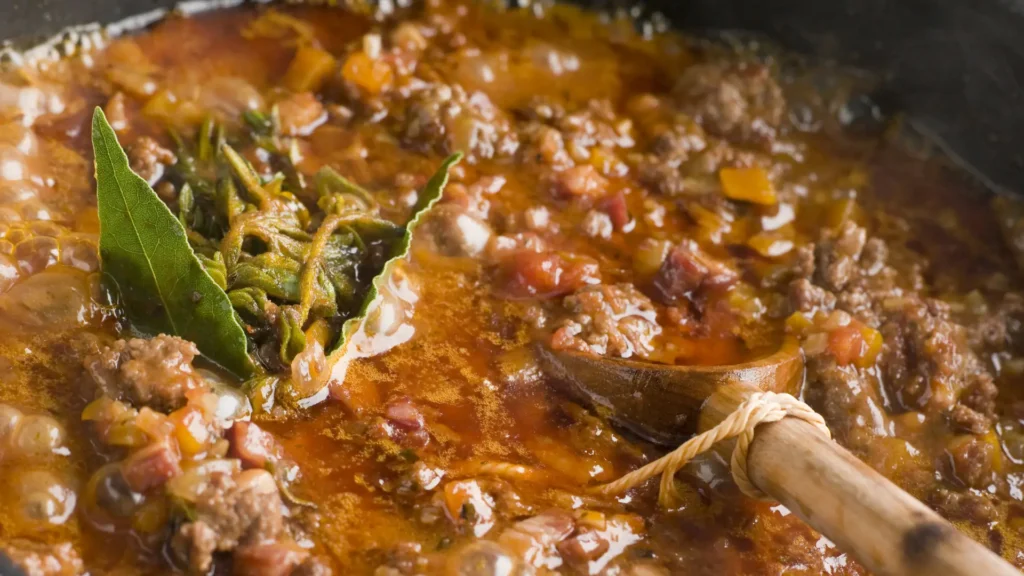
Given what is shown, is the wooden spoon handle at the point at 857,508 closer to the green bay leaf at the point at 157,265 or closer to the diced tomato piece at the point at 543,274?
the diced tomato piece at the point at 543,274

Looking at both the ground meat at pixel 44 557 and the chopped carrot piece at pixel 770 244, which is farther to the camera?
the chopped carrot piece at pixel 770 244

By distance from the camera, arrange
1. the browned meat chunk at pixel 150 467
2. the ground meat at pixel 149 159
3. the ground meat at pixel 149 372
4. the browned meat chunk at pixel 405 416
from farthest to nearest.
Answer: the ground meat at pixel 149 159 < the browned meat chunk at pixel 405 416 < the ground meat at pixel 149 372 < the browned meat chunk at pixel 150 467

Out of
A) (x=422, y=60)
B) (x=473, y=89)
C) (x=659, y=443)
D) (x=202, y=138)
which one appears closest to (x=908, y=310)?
(x=659, y=443)

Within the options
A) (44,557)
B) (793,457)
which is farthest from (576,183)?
(44,557)

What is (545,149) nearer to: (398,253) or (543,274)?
(543,274)

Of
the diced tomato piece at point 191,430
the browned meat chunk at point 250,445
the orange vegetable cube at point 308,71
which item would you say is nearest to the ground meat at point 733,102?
the orange vegetable cube at point 308,71

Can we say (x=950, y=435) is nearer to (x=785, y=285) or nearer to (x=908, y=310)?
(x=908, y=310)
